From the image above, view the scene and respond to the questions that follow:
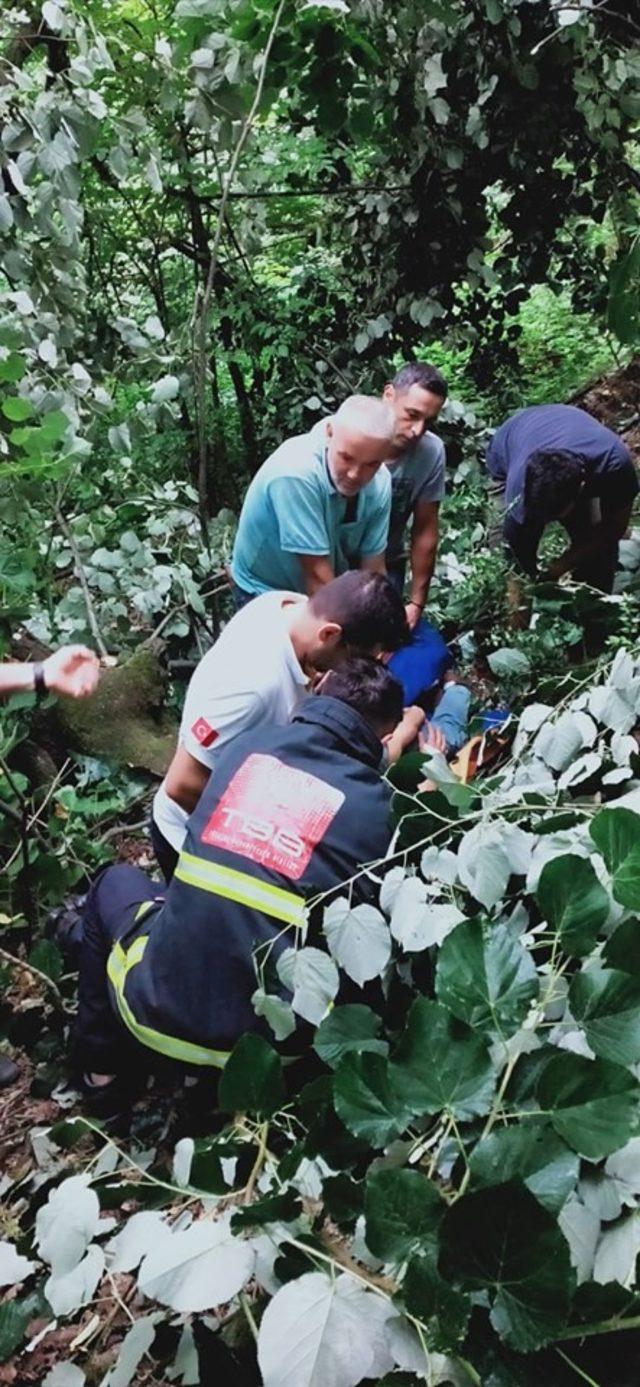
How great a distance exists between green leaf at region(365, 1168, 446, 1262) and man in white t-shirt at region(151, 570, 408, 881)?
1.36 m

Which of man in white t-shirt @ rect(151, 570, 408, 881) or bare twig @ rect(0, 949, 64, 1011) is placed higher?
man in white t-shirt @ rect(151, 570, 408, 881)

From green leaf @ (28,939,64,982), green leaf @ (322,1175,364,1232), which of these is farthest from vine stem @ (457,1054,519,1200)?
green leaf @ (28,939,64,982)

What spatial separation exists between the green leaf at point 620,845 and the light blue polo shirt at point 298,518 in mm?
1867

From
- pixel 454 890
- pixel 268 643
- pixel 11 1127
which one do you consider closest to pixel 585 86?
pixel 268 643

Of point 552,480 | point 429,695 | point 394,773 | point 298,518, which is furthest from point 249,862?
point 552,480

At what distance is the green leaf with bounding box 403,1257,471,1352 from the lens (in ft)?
2.54

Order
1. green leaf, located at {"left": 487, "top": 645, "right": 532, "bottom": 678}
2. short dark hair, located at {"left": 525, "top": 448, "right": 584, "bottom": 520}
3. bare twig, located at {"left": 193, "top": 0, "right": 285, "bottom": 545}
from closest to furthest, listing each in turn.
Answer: bare twig, located at {"left": 193, "top": 0, "right": 285, "bottom": 545} < green leaf, located at {"left": 487, "top": 645, "right": 532, "bottom": 678} < short dark hair, located at {"left": 525, "top": 448, "right": 584, "bottom": 520}

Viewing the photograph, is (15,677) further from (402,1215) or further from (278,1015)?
(402,1215)

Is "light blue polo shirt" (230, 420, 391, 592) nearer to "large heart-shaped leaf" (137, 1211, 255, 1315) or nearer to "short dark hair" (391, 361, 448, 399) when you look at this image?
"short dark hair" (391, 361, 448, 399)

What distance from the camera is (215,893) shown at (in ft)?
5.46

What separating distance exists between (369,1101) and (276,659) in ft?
4.47

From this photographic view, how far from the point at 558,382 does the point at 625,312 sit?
5209 mm

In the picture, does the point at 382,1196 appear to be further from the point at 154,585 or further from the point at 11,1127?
the point at 154,585

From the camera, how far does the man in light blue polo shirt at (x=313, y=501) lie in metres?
2.73
